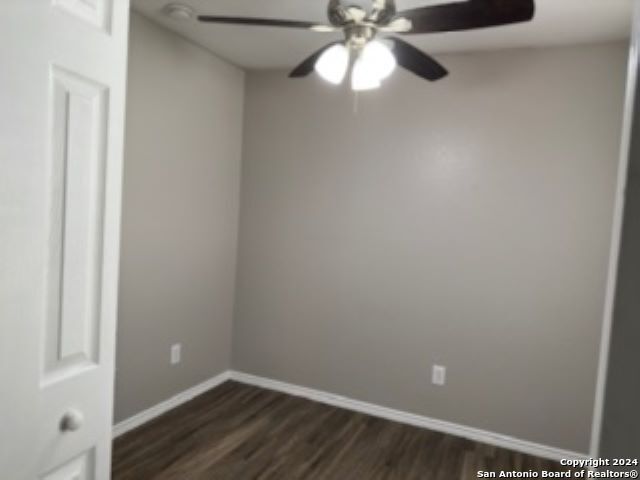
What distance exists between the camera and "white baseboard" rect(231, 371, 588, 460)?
2709 mm

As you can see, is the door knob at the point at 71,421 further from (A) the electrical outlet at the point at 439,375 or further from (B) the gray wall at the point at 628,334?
(A) the electrical outlet at the point at 439,375

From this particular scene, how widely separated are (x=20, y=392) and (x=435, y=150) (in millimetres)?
2558

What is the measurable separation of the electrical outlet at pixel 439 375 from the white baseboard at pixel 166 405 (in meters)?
1.64

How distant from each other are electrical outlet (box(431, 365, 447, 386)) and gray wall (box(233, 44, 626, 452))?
5cm

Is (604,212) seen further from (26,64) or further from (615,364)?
(26,64)

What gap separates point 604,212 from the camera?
254 centimetres

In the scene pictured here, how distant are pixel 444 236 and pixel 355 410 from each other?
1.38 meters

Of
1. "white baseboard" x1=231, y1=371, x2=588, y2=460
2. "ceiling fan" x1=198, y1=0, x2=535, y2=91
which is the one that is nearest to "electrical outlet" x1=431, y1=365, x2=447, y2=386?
"white baseboard" x1=231, y1=371, x2=588, y2=460

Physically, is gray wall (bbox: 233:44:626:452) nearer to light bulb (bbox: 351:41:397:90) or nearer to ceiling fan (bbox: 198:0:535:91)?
ceiling fan (bbox: 198:0:535:91)

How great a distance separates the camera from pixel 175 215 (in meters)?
2.97

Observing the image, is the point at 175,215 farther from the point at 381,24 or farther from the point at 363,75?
the point at 381,24

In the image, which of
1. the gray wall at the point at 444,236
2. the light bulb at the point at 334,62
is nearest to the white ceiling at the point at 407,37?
the gray wall at the point at 444,236

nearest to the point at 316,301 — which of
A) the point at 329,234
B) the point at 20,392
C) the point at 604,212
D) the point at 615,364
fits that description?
the point at 329,234

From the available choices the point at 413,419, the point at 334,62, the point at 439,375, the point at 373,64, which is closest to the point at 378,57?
the point at 373,64
